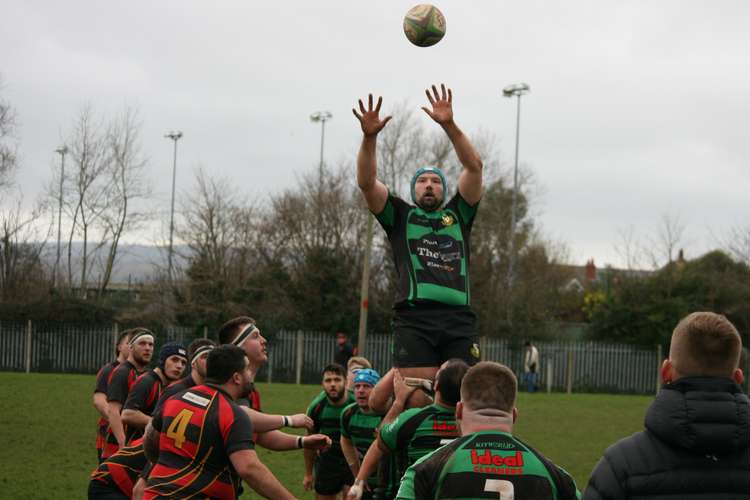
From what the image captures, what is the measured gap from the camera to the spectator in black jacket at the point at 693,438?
342 centimetres

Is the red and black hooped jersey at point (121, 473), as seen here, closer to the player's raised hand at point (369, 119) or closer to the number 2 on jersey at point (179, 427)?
the number 2 on jersey at point (179, 427)

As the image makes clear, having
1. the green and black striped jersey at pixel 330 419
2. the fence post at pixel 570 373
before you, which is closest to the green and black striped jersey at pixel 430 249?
the green and black striped jersey at pixel 330 419

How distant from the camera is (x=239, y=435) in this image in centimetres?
618

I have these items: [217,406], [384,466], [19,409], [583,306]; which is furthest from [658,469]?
[583,306]

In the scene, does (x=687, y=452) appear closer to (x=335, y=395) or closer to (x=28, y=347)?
(x=335, y=395)

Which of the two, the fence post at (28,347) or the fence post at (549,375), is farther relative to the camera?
the fence post at (549,375)

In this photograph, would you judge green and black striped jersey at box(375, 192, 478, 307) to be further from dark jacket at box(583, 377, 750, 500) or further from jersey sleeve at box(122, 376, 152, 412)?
dark jacket at box(583, 377, 750, 500)

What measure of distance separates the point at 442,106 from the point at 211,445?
296 centimetres

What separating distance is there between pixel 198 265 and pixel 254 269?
2717 millimetres

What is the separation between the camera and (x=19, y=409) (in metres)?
23.2

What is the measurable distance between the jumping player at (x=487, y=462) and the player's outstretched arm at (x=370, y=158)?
3013mm

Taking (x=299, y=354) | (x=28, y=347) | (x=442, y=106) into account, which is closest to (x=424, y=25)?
(x=442, y=106)

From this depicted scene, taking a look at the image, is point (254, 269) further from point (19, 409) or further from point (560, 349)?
point (19, 409)

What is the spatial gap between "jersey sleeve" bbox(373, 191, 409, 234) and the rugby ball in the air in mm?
1308
